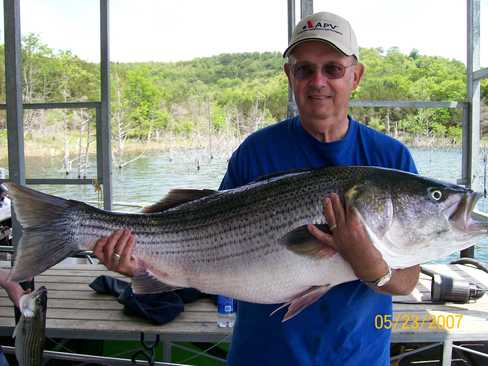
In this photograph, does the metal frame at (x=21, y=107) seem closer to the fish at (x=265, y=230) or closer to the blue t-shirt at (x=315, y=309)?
the fish at (x=265, y=230)

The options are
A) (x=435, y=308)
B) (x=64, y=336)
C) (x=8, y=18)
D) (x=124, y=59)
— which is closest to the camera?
(x=64, y=336)

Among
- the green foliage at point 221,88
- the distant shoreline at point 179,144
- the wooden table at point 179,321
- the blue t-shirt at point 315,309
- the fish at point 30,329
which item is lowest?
the wooden table at point 179,321

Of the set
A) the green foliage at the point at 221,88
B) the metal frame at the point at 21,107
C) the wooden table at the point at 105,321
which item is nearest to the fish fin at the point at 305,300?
the wooden table at the point at 105,321

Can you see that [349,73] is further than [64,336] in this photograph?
No

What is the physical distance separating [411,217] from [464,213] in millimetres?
206

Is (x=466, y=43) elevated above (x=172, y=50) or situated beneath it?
situated beneath

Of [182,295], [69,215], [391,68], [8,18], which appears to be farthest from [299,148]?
[391,68]

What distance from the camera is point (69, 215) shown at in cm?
231

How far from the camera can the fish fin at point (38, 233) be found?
2193mm

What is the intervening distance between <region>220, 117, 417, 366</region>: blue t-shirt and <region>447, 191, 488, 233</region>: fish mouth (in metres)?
0.30

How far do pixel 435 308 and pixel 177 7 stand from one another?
3618cm

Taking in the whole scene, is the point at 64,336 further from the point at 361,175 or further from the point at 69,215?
the point at 361,175

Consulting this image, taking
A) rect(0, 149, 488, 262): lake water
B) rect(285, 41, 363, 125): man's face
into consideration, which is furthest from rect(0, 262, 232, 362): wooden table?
rect(0, 149, 488, 262): lake water

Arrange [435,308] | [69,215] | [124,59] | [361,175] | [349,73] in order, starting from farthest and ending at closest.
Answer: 1. [124,59]
2. [435,308]
3. [69,215]
4. [349,73]
5. [361,175]
